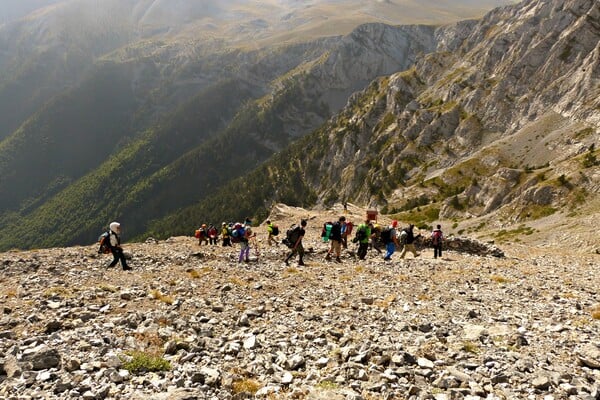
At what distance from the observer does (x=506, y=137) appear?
138875 mm

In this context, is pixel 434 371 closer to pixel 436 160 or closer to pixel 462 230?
pixel 462 230

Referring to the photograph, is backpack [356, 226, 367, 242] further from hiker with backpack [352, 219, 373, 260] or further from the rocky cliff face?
the rocky cliff face

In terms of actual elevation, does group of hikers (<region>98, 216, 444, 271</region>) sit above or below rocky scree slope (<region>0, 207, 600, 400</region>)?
above

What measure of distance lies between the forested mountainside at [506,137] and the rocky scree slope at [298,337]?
62396mm

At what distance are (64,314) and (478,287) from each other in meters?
18.4

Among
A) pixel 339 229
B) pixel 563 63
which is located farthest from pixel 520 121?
pixel 339 229

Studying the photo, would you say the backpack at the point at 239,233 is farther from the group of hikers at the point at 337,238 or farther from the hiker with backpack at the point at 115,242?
the hiker with backpack at the point at 115,242

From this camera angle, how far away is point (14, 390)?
7562 millimetres

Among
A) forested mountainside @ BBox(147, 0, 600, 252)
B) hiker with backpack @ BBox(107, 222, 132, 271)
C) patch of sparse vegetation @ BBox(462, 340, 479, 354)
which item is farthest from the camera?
forested mountainside @ BBox(147, 0, 600, 252)

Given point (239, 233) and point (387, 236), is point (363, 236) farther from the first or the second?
point (239, 233)

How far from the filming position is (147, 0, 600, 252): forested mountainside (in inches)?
3327

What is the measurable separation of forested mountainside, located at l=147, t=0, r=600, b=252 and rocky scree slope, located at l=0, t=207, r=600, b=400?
62.4 m

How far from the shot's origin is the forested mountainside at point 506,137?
84.5 m

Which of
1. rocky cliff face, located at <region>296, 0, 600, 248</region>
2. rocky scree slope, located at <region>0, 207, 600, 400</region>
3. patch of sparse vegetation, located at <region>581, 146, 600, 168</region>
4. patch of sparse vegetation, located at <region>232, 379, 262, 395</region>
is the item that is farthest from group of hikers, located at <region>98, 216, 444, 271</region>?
patch of sparse vegetation, located at <region>581, 146, 600, 168</region>
